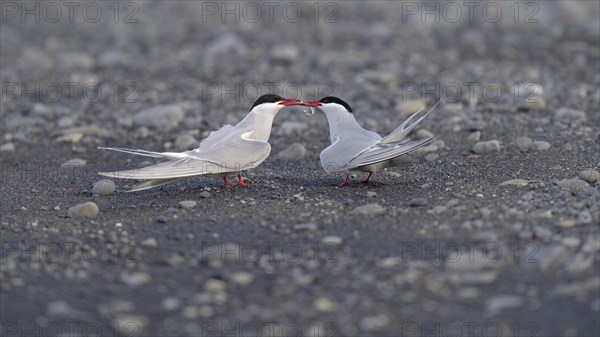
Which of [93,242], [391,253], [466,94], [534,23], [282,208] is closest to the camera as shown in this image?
[391,253]

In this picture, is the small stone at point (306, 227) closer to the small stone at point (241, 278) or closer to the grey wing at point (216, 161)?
the small stone at point (241, 278)

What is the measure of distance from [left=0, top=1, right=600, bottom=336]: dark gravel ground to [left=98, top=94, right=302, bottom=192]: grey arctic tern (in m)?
0.15

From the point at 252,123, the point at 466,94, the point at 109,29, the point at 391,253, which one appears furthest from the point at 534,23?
the point at 391,253

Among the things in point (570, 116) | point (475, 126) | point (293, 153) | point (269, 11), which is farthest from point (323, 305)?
point (269, 11)

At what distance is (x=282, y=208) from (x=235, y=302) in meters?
1.23

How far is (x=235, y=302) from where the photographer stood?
12.1 feet

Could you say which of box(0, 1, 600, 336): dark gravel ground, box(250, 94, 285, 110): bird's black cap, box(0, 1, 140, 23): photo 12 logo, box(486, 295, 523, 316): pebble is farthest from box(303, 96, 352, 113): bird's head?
box(0, 1, 140, 23): photo 12 logo

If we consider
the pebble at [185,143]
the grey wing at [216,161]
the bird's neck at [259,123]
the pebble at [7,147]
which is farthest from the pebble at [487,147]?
the pebble at [7,147]

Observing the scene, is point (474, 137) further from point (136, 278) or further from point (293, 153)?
point (136, 278)

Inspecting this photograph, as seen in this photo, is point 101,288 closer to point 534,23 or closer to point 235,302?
point 235,302

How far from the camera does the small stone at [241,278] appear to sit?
384 cm

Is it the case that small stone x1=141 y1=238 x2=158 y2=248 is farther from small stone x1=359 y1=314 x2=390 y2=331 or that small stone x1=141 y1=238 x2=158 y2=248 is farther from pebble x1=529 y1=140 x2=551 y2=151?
pebble x1=529 y1=140 x2=551 y2=151

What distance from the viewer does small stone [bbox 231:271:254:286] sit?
384 cm

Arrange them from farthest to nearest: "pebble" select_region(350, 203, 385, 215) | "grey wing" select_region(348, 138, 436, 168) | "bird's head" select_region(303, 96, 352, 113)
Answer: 1. "bird's head" select_region(303, 96, 352, 113)
2. "grey wing" select_region(348, 138, 436, 168)
3. "pebble" select_region(350, 203, 385, 215)
